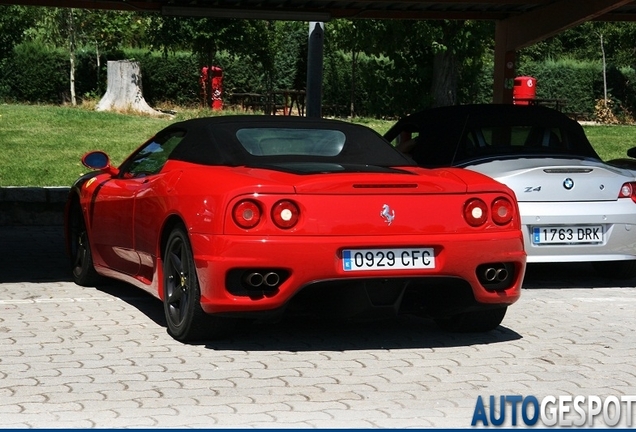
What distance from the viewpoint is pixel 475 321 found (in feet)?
26.1

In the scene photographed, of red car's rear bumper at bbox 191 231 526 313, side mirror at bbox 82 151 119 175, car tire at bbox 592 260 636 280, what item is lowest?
car tire at bbox 592 260 636 280

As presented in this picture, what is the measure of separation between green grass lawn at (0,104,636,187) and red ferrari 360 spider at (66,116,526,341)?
11702 mm

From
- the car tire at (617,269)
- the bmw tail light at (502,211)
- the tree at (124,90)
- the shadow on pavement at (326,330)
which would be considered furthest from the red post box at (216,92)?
the bmw tail light at (502,211)

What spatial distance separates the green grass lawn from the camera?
20.7 m

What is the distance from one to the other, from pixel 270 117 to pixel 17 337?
88.2 inches

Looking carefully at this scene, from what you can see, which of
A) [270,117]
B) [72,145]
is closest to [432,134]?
[270,117]

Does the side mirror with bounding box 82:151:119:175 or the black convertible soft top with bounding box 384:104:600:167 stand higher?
the black convertible soft top with bounding box 384:104:600:167

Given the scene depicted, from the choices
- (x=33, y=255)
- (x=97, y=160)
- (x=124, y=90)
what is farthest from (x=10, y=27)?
(x=97, y=160)

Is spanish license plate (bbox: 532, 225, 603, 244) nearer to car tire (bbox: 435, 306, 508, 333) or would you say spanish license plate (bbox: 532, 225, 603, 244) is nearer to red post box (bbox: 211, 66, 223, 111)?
car tire (bbox: 435, 306, 508, 333)

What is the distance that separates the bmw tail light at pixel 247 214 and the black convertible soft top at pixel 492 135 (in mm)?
3899

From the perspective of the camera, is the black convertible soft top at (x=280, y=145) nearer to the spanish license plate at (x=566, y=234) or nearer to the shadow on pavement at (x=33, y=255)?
the spanish license plate at (x=566, y=234)

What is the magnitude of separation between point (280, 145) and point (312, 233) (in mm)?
Answer: 1213

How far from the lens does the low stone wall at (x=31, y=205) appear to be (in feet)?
46.6

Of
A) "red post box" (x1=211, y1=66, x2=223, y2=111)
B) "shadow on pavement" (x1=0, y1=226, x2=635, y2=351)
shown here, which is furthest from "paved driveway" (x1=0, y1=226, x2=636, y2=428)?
"red post box" (x1=211, y1=66, x2=223, y2=111)
